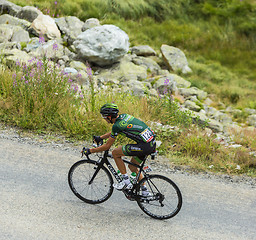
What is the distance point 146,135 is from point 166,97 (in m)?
3.62

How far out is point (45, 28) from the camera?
12594mm

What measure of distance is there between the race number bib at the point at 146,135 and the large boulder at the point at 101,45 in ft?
25.6

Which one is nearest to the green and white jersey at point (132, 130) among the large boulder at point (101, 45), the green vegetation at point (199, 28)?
the large boulder at point (101, 45)

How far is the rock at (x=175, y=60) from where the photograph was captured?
46.0ft

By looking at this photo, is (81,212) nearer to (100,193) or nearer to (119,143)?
(100,193)

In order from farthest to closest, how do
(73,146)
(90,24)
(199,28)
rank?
(199,28) → (90,24) → (73,146)

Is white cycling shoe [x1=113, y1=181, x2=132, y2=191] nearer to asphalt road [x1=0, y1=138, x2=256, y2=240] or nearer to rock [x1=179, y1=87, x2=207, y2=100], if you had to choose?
asphalt road [x1=0, y1=138, x2=256, y2=240]

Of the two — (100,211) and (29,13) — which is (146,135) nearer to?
(100,211)

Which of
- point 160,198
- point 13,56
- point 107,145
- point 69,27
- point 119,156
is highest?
point 107,145

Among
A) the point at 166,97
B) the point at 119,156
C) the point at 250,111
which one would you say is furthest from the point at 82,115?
the point at 250,111

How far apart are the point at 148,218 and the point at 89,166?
Result: 1.20 meters

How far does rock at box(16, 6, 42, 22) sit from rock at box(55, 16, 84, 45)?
89 cm

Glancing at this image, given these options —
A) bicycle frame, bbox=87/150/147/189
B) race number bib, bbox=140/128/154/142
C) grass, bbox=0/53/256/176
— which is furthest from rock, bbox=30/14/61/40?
race number bib, bbox=140/128/154/142

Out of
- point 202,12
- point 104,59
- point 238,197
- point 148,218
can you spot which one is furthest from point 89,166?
point 202,12
